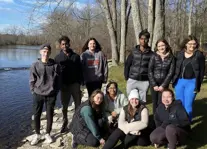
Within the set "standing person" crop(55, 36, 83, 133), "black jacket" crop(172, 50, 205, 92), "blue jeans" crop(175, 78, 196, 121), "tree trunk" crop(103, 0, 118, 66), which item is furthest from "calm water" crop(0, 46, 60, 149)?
"tree trunk" crop(103, 0, 118, 66)

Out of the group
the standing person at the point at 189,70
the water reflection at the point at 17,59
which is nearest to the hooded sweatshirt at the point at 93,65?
the standing person at the point at 189,70

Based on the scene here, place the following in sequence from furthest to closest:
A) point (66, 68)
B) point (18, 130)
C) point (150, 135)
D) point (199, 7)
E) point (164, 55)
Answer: point (199, 7)
point (18, 130)
point (66, 68)
point (164, 55)
point (150, 135)

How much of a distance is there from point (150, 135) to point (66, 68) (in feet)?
6.86

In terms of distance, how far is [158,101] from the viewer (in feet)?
18.9

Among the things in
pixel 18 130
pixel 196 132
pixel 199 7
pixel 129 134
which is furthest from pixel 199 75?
pixel 199 7

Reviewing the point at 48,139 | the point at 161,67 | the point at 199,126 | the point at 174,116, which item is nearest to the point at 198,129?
the point at 199,126

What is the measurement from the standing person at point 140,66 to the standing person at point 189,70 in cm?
61

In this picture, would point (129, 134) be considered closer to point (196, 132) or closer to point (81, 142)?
point (81, 142)

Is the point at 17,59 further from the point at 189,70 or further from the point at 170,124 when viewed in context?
the point at 170,124

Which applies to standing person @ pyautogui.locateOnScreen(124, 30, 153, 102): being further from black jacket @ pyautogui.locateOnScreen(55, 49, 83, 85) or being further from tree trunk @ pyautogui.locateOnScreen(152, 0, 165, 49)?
tree trunk @ pyautogui.locateOnScreen(152, 0, 165, 49)

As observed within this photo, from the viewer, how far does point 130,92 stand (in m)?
5.44

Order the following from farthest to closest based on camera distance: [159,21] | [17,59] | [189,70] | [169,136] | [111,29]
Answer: [17,59] → [111,29] → [159,21] → [189,70] → [169,136]

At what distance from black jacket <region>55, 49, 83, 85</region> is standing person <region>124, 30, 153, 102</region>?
103cm

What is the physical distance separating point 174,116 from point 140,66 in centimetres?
132
